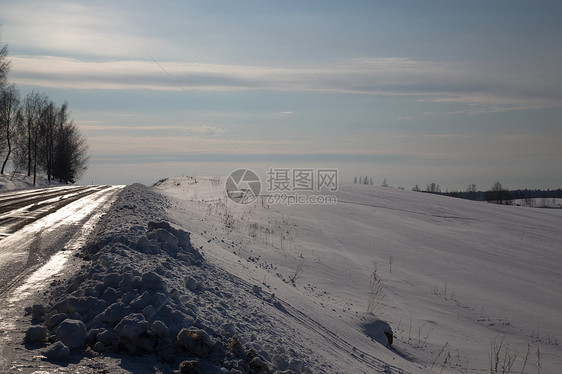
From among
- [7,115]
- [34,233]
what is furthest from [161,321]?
[7,115]

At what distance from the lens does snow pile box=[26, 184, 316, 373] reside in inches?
149

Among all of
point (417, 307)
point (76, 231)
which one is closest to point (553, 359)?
point (417, 307)

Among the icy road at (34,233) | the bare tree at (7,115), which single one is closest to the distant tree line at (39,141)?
the bare tree at (7,115)

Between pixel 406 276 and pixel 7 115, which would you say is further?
pixel 7 115

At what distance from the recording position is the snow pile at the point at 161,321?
3797 mm

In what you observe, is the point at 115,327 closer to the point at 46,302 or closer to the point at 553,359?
the point at 46,302

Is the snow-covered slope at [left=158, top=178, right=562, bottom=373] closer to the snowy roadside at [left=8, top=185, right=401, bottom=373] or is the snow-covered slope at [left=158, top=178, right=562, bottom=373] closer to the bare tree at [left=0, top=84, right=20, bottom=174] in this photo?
the snowy roadside at [left=8, top=185, right=401, bottom=373]

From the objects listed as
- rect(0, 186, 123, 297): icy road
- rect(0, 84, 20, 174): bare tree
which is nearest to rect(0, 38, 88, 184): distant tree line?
rect(0, 84, 20, 174): bare tree

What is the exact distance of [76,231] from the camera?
1014 cm

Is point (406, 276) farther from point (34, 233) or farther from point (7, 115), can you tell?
point (7, 115)

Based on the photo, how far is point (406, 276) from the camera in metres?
12.8

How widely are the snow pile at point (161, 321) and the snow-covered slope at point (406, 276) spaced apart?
42.9 inches

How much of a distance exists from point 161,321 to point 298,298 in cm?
414

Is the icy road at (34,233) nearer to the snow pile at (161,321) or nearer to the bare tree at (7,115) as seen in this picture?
the snow pile at (161,321)
